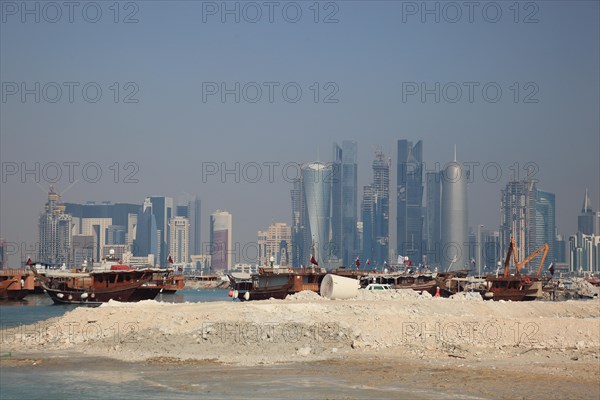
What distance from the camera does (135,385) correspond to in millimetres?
28656

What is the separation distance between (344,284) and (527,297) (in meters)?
35.3

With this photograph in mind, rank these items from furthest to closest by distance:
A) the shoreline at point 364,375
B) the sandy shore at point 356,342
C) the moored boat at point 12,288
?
the moored boat at point 12,288 < the sandy shore at point 356,342 < the shoreline at point 364,375

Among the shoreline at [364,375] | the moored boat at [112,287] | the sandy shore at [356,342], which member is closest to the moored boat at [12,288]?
the moored boat at [112,287]

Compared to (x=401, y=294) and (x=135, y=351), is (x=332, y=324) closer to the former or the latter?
(x=135, y=351)

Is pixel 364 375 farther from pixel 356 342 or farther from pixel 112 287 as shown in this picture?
pixel 112 287

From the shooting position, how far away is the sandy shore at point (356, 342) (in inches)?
A: 1201

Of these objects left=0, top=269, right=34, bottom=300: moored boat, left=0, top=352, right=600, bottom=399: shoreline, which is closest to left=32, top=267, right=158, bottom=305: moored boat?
left=0, top=269, right=34, bottom=300: moored boat

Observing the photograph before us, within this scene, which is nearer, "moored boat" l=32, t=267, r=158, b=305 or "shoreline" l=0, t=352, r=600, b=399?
"shoreline" l=0, t=352, r=600, b=399

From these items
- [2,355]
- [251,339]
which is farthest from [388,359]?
[2,355]

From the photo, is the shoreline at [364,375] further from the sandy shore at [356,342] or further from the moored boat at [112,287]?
the moored boat at [112,287]

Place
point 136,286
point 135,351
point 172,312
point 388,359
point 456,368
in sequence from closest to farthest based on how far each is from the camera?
point 456,368 < point 388,359 < point 135,351 < point 172,312 < point 136,286

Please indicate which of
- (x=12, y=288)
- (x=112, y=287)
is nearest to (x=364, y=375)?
(x=112, y=287)

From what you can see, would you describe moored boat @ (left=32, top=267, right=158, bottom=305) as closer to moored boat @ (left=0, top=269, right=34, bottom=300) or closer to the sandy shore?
moored boat @ (left=0, top=269, right=34, bottom=300)

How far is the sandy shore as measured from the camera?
100 ft
